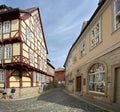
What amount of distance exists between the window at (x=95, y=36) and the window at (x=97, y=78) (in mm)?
1890

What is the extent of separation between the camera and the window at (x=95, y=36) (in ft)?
38.8

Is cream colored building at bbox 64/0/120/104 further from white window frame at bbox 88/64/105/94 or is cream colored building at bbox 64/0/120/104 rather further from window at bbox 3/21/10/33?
window at bbox 3/21/10/33

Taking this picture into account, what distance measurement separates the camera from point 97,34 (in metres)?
12.2

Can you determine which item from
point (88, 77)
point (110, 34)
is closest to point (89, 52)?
point (88, 77)

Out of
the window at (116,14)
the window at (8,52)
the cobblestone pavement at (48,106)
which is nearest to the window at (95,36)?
the window at (116,14)

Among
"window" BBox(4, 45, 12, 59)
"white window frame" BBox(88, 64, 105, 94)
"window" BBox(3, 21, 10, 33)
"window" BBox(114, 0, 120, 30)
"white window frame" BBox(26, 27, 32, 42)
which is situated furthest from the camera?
"white window frame" BBox(26, 27, 32, 42)

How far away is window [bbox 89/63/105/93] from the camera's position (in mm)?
10946

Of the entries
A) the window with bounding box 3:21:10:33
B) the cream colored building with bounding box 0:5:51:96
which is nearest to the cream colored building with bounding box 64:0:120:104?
the cream colored building with bounding box 0:5:51:96

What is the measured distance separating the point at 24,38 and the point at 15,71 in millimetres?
4142

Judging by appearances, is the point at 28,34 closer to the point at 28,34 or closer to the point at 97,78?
the point at 28,34

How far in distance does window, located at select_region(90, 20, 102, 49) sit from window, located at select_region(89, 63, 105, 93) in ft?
6.20

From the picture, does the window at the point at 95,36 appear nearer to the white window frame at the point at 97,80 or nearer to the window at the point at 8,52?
the white window frame at the point at 97,80

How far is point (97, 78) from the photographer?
39.2ft

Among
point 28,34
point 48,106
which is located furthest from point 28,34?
point 48,106
